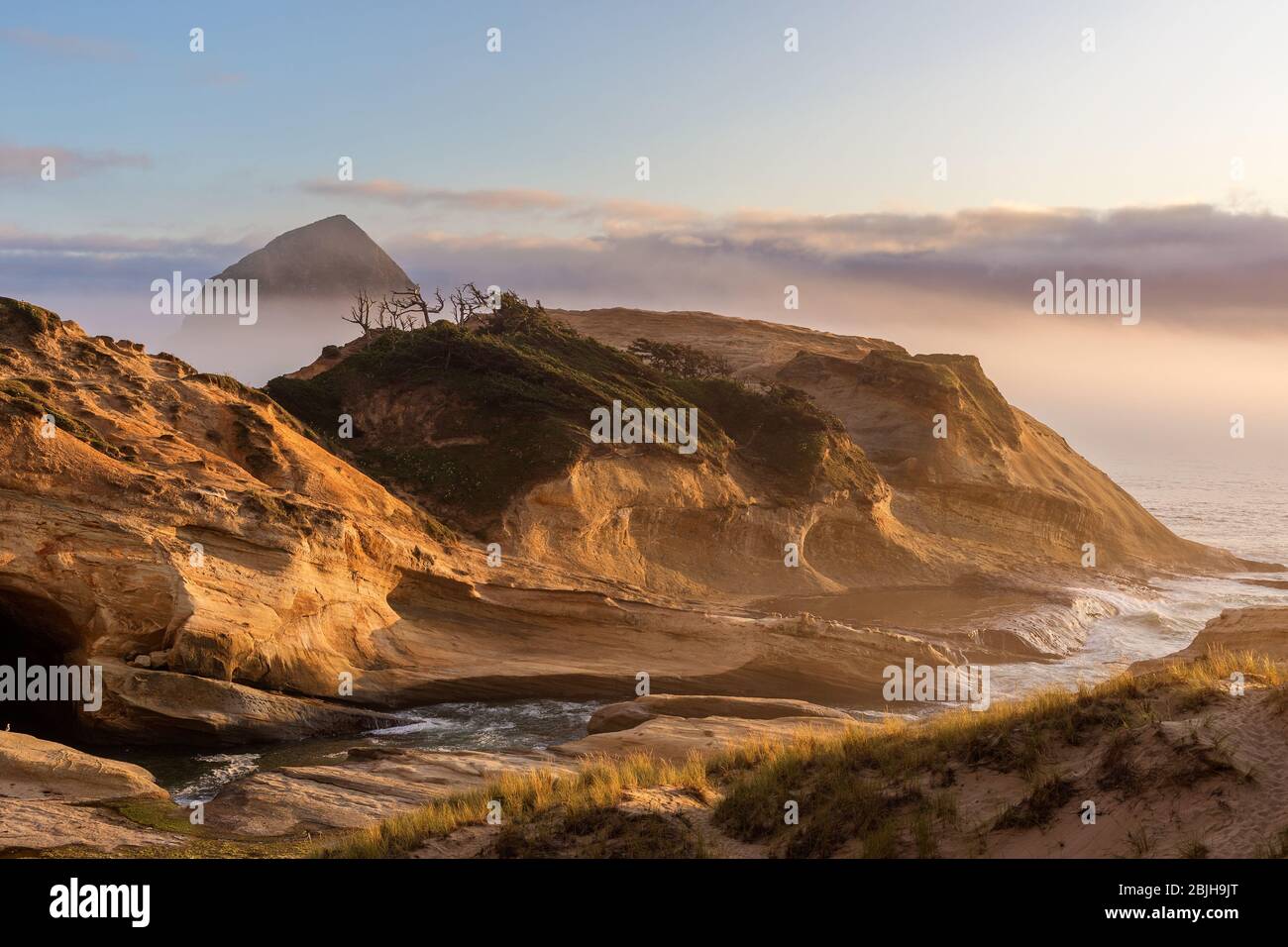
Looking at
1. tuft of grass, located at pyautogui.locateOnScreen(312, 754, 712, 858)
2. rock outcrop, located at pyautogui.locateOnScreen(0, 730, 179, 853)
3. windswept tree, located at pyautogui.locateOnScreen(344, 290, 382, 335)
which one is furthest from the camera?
windswept tree, located at pyautogui.locateOnScreen(344, 290, 382, 335)

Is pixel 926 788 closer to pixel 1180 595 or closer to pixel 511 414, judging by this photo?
pixel 511 414

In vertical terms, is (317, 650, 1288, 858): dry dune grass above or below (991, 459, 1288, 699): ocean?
above

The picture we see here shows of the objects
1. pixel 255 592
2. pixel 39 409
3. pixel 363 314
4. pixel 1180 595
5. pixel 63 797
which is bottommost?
pixel 1180 595

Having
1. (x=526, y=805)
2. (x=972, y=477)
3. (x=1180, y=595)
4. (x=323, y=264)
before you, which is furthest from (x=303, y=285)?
(x=526, y=805)

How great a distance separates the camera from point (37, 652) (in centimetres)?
2080

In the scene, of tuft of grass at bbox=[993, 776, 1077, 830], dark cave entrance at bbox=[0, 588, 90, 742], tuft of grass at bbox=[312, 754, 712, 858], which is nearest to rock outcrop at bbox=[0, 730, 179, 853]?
tuft of grass at bbox=[312, 754, 712, 858]

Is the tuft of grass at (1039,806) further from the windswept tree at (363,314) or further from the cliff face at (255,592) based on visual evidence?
the windswept tree at (363,314)

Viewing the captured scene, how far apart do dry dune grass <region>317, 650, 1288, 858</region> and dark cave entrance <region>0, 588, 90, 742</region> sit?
30.1 feet

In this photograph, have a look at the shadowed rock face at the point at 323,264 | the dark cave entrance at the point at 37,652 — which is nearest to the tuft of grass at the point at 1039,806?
the dark cave entrance at the point at 37,652

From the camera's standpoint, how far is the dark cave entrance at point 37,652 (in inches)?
758

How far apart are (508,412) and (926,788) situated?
26464 millimetres

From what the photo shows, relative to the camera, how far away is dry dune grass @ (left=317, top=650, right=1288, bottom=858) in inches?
389

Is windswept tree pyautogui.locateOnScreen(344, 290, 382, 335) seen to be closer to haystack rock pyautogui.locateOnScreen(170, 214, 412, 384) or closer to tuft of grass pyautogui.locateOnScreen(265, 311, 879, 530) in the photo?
tuft of grass pyautogui.locateOnScreen(265, 311, 879, 530)

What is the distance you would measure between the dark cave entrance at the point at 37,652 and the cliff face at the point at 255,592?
7cm
